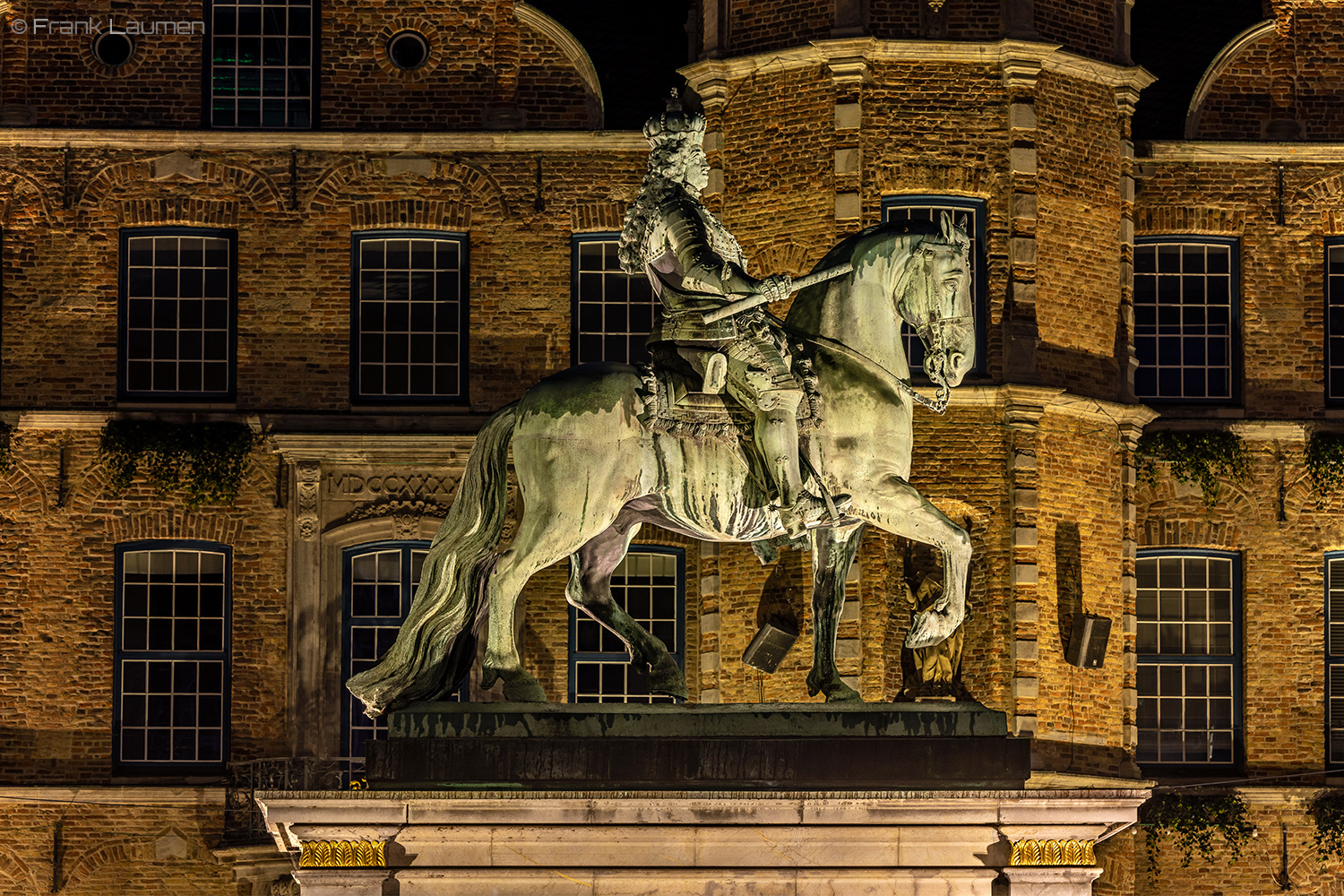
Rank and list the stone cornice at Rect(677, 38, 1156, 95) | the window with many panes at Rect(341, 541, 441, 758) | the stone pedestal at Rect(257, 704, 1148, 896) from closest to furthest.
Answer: the stone pedestal at Rect(257, 704, 1148, 896), the stone cornice at Rect(677, 38, 1156, 95), the window with many panes at Rect(341, 541, 441, 758)

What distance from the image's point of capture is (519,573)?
12.6 metres

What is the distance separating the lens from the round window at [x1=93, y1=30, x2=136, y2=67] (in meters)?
23.4

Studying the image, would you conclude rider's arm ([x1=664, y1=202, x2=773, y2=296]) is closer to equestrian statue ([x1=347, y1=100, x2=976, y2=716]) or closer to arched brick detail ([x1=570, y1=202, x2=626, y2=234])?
equestrian statue ([x1=347, y1=100, x2=976, y2=716])

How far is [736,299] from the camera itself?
12.6 metres

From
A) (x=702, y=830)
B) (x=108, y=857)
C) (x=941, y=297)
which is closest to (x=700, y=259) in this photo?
(x=941, y=297)

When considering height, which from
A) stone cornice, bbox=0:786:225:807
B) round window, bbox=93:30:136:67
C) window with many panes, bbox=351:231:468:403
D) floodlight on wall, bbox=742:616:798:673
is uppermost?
round window, bbox=93:30:136:67

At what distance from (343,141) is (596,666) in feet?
17.4

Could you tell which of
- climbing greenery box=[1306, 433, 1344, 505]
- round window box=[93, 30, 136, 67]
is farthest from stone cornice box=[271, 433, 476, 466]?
climbing greenery box=[1306, 433, 1344, 505]

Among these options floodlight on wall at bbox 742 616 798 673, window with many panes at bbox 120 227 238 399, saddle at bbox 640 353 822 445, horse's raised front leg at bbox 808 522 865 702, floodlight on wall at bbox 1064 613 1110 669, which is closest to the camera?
saddle at bbox 640 353 822 445

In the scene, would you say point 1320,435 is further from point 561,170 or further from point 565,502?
point 565,502

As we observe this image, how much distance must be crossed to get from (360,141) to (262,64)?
1322 mm

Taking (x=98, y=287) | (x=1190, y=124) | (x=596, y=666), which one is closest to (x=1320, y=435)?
(x=1190, y=124)

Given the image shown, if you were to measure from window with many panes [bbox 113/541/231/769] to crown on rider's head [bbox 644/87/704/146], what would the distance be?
10854 millimetres

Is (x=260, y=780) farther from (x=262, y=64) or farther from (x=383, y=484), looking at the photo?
(x=262, y=64)
